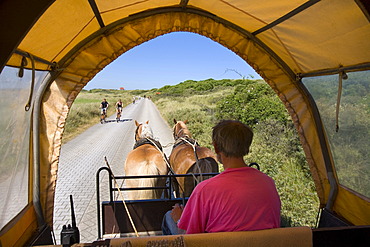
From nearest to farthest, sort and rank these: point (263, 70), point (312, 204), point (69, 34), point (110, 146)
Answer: point (69, 34), point (263, 70), point (312, 204), point (110, 146)

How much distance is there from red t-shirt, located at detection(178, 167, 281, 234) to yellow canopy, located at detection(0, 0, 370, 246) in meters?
1.27

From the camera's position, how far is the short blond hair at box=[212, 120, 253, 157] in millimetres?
1562

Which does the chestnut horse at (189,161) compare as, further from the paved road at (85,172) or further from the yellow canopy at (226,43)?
the paved road at (85,172)

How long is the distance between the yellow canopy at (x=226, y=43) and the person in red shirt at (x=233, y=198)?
1.18m

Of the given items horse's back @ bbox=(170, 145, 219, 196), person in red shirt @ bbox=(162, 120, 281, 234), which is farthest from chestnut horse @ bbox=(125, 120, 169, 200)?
person in red shirt @ bbox=(162, 120, 281, 234)

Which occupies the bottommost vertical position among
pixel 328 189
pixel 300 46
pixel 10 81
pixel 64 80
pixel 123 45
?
pixel 328 189

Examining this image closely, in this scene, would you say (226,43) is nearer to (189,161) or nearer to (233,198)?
(233,198)

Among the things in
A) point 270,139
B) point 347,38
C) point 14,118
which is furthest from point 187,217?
point 270,139

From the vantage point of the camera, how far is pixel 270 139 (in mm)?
9266

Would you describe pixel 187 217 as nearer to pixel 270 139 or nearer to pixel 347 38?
pixel 347 38

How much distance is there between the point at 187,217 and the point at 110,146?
10.3 metres

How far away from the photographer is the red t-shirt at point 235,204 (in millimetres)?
1435

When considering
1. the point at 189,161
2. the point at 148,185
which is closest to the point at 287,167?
the point at 189,161

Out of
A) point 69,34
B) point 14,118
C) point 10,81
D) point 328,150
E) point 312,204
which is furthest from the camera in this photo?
point 312,204
